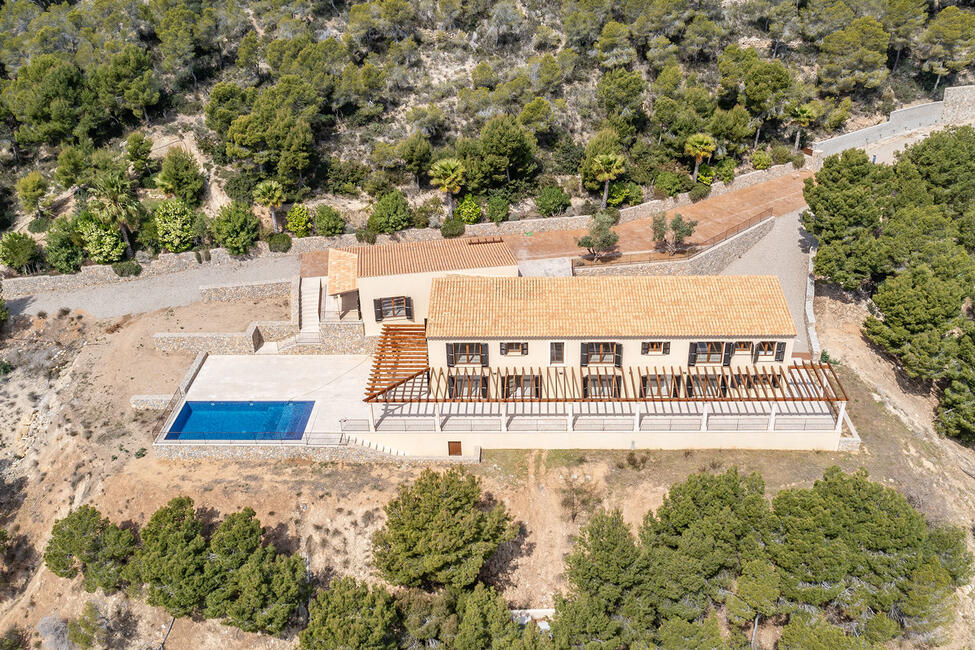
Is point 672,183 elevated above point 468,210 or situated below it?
above

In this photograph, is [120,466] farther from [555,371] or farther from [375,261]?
[555,371]

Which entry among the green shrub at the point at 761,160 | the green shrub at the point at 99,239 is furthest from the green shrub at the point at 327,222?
the green shrub at the point at 761,160

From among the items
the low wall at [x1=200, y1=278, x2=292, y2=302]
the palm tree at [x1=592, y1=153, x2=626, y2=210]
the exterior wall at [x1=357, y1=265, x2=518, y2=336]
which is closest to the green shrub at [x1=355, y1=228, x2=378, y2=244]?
the low wall at [x1=200, y1=278, x2=292, y2=302]

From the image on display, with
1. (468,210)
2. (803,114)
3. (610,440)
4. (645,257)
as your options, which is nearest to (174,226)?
(468,210)

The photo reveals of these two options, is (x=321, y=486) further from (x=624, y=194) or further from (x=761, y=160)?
(x=761, y=160)

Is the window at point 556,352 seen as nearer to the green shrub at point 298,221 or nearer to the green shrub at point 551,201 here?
the green shrub at point 551,201

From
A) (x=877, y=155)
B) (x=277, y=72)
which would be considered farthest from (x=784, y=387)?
(x=277, y=72)

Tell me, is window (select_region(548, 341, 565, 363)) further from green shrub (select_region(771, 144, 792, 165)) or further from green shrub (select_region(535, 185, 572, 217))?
green shrub (select_region(771, 144, 792, 165))
